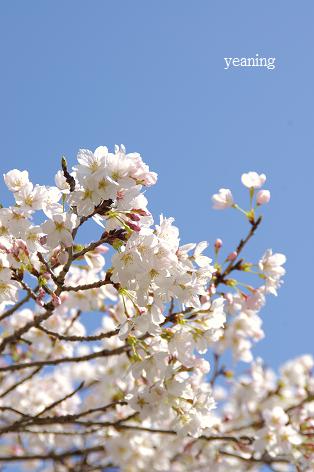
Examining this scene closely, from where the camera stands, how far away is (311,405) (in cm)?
553

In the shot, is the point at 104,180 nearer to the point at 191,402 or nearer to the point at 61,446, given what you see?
the point at 191,402

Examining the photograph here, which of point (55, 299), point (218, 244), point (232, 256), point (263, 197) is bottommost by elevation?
point (55, 299)

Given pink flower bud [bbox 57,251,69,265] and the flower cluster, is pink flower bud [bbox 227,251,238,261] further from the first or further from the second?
pink flower bud [bbox 57,251,69,265]

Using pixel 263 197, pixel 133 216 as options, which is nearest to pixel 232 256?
pixel 263 197

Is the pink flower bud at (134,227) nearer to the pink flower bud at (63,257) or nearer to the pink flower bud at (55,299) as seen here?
the pink flower bud at (63,257)

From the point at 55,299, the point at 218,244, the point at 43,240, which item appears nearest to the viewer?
the point at 43,240

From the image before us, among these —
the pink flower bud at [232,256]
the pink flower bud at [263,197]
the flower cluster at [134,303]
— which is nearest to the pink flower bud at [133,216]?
the flower cluster at [134,303]

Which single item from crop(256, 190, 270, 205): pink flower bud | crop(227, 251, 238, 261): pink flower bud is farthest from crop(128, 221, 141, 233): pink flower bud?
crop(256, 190, 270, 205): pink flower bud

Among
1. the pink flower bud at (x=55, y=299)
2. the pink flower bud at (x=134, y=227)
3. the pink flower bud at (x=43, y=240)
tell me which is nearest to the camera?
the pink flower bud at (x=134, y=227)

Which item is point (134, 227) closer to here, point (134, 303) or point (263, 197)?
point (134, 303)

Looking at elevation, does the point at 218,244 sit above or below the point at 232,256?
above

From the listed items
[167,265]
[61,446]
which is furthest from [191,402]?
[61,446]

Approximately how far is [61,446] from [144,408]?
382 cm

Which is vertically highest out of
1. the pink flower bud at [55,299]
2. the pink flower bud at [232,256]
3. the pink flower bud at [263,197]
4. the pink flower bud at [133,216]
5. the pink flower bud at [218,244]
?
the pink flower bud at [263,197]
